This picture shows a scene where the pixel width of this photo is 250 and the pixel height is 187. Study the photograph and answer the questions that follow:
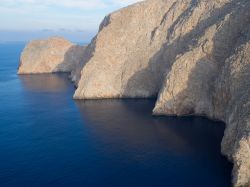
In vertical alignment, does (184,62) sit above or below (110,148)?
above

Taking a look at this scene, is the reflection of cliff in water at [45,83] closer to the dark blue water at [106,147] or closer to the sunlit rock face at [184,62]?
the sunlit rock face at [184,62]

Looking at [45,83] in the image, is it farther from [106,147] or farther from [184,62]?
[106,147]

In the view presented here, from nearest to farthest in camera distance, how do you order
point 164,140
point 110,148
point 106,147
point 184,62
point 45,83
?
point 110,148 < point 106,147 < point 164,140 < point 184,62 < point 45,83

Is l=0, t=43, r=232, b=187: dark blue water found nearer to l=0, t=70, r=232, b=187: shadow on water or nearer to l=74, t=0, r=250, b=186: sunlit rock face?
l=0, t=70, r=232, b=187: shadow on water

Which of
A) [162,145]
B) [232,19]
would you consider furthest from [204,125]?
[232,19]

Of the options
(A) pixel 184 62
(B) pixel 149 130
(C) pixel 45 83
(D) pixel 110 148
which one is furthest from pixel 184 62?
(C) pixel 45 83

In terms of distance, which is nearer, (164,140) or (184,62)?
(164,140)

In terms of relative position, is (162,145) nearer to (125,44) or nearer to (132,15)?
(125,44)
